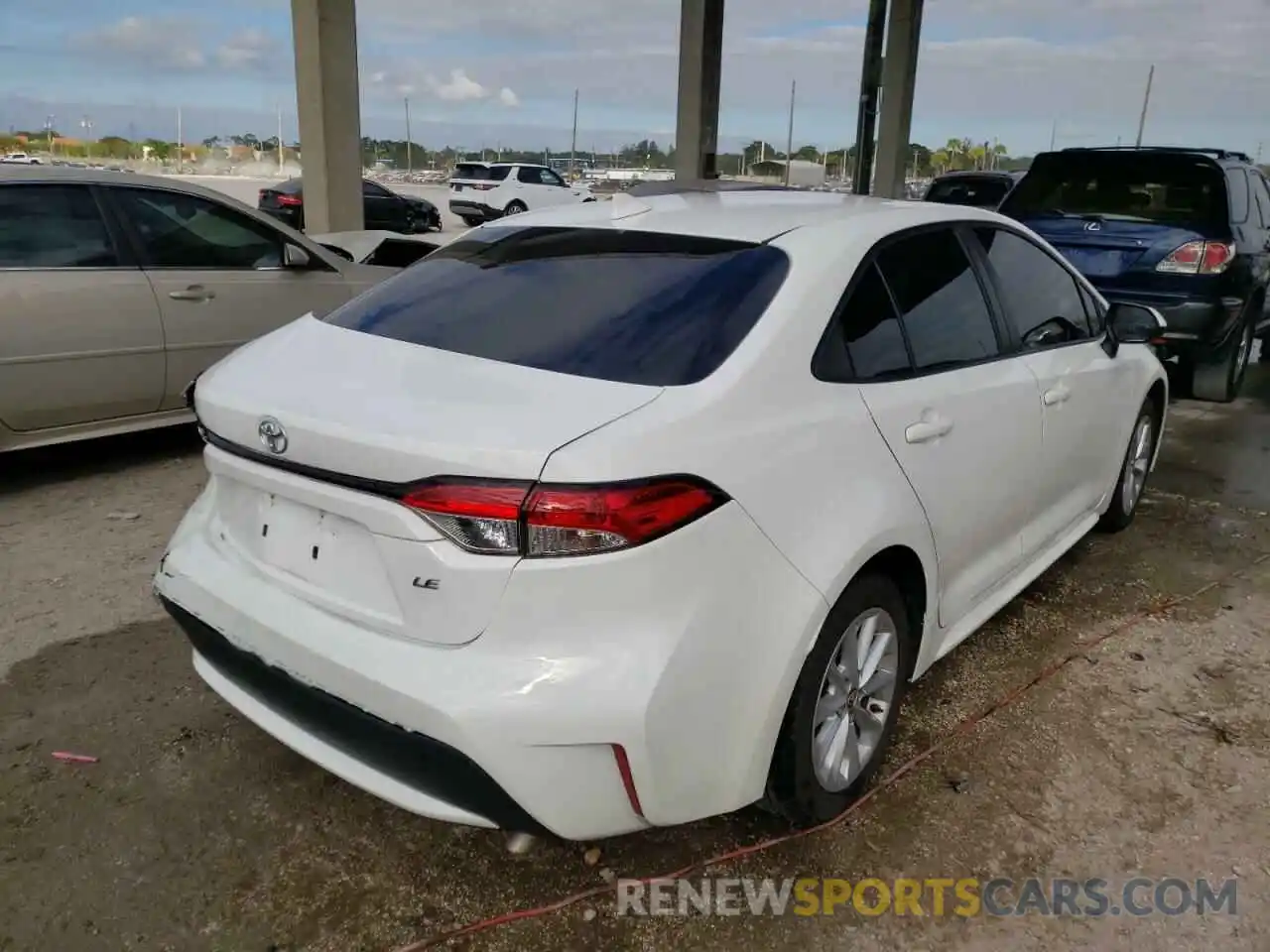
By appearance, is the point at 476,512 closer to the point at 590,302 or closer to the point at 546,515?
the point at 546,515

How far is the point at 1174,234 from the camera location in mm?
6750

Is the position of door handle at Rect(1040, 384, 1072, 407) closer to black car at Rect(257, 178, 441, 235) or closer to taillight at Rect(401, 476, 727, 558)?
taillight at Rect(401, 476, 727, 558)

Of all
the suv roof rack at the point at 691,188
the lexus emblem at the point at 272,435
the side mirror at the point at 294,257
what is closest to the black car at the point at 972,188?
the side mirror at the point at 294,257

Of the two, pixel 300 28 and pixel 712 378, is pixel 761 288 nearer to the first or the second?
pixel 712 378

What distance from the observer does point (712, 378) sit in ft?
7.12

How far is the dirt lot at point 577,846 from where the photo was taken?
7.45 feet

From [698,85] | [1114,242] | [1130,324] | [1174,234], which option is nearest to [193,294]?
[1130,324]

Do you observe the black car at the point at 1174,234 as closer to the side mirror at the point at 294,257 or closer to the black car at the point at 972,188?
the side mirror at the point at 294,257

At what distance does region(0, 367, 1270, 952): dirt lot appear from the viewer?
2270 mm

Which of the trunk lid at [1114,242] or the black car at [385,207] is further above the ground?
the trunk lid at [1114,242]

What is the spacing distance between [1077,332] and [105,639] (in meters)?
3.70

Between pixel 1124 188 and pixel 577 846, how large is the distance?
680 cm

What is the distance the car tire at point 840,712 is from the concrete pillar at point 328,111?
10037mm

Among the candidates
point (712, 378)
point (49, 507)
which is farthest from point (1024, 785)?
point (49, 507)
